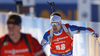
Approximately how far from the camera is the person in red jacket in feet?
12.6

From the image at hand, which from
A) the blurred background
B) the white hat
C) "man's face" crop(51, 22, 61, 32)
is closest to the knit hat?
the blurred background

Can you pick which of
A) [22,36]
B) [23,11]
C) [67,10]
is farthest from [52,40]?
[67,10]


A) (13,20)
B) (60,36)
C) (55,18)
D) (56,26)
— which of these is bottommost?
(60,36)

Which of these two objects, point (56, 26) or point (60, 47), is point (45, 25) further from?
point (56, 26)

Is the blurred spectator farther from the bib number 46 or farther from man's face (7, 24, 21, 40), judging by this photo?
man's face (7, 24, 21, 40)

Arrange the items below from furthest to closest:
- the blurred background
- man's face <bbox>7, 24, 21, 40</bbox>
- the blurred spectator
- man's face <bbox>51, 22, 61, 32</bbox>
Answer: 1. the blurred spectator
2. man's face <bbox>51, 22, 61, 32</bbox>
3. the blurred background
4. man's face <bbox>7, 24, 21, 40</bbox>

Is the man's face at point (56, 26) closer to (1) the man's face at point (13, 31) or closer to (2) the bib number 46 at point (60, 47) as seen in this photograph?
(2) the bib number 46 at point (60, 47)

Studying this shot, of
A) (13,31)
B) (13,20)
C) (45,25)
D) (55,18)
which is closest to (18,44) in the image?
(13,31)

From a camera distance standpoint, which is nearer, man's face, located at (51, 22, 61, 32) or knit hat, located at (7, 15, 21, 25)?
knit hat, located at (7, 15, 21, 25)

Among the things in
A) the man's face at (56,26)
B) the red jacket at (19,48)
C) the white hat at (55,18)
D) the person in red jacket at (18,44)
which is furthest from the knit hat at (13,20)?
the white hat at (55,18)

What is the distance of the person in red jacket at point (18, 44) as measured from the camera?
3.84m

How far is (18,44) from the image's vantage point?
391 cm

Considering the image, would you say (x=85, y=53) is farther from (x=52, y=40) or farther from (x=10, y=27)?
(x=10, y=27)

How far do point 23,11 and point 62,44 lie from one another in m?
6.33
